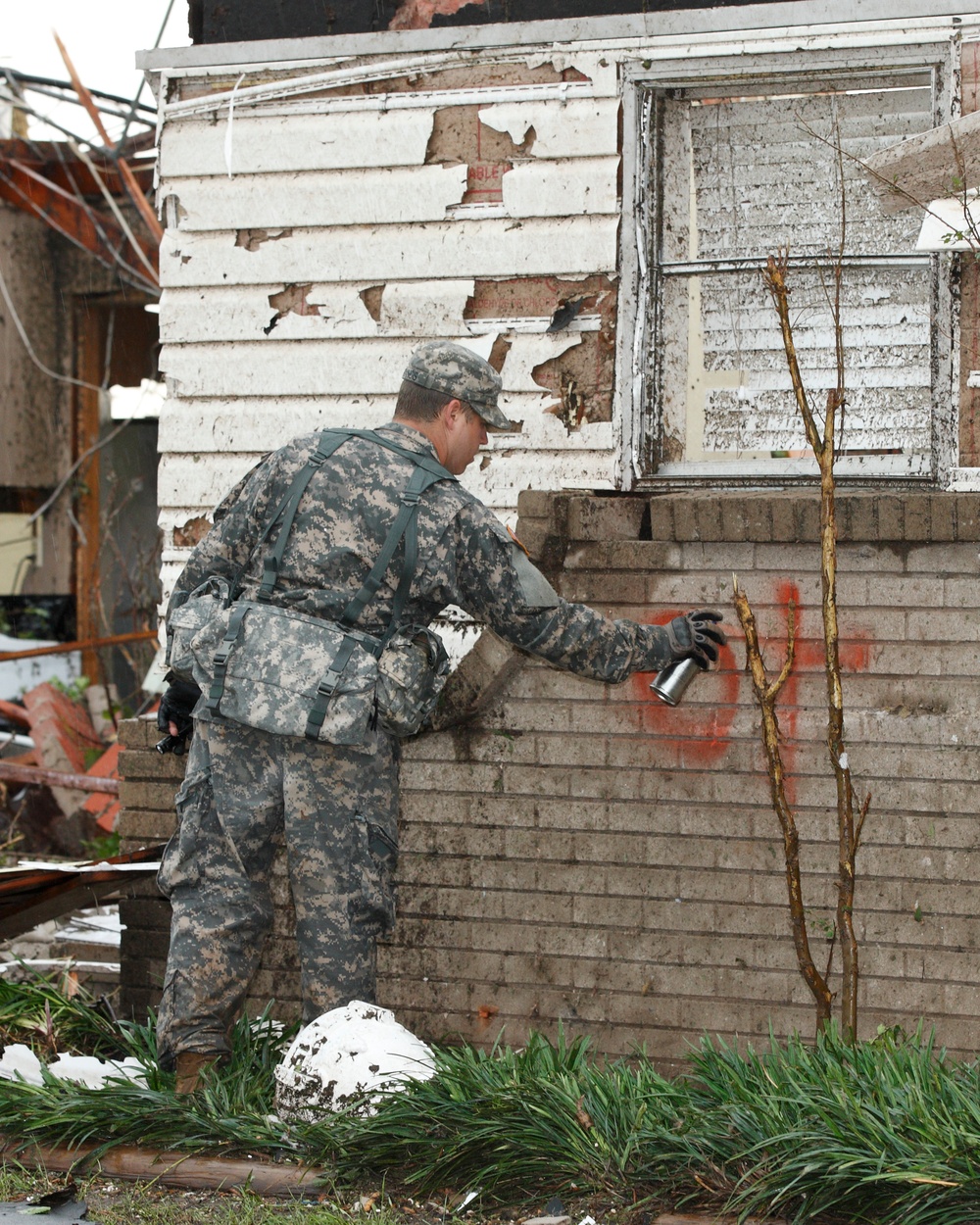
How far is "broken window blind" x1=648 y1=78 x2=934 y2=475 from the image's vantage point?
471cm

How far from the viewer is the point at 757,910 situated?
166 inches

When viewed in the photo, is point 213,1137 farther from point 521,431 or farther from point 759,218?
point 759,218

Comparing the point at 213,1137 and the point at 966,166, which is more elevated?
the point at 966,166

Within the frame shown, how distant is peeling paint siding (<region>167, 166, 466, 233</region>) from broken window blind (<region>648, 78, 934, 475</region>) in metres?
0.83

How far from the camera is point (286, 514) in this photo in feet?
12.1

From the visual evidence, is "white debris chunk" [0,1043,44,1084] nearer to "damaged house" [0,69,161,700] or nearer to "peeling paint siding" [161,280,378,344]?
"peeling paint siding" [161,280,378,344]

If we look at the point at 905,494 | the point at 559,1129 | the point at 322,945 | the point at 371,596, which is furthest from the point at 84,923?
the point at 905,494

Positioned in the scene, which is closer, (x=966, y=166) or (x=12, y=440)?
(x=966, y=166)

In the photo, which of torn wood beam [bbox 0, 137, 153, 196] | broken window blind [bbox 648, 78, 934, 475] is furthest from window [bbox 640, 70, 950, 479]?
torn wood beam [bbox 0, 137, 153, 196]

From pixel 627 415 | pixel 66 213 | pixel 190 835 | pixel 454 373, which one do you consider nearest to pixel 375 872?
pixel 190 835

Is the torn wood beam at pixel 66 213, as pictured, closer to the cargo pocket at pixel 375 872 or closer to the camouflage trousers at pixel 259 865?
the camouflage trousers at pixel 259 865

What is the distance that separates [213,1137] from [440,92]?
3.56 meters

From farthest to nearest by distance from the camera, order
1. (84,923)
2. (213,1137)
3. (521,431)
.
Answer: (84,923)
(521,431)
(213,1137)

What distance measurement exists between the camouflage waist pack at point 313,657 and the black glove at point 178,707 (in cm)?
27
